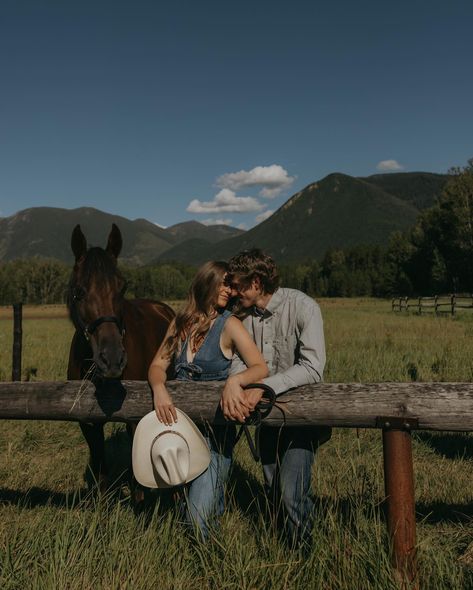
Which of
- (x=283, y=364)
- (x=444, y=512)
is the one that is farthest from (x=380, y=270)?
(x=283, y=364)

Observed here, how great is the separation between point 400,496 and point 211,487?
1.12m

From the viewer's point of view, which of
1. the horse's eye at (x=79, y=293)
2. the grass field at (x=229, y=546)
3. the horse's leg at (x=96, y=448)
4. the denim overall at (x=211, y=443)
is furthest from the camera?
the horse's leg at (x=96, y=448)

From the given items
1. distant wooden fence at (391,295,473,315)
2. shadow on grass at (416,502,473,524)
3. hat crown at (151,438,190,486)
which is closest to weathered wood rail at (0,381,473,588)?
hat crown at (151,438,190,486)

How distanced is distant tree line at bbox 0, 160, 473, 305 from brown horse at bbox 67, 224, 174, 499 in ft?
24.6

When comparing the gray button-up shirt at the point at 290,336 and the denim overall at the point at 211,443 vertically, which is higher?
the gray button-up shirt at the point at 290,336

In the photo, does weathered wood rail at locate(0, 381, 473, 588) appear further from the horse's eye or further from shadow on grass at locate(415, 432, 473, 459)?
shadow on grass at locate(415, 432, 473, 459)

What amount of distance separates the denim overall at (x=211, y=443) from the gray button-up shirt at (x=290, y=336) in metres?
0.15

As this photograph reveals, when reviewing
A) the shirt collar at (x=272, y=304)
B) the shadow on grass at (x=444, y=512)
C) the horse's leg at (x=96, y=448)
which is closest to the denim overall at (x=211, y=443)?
the shirt collar at (x=272, y=304)

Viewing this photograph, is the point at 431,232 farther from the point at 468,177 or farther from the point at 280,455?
the point at 280,455

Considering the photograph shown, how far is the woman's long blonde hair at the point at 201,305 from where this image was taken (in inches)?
121

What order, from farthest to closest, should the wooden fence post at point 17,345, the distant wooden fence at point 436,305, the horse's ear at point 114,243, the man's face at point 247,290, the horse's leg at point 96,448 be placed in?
the distant wooden fence at point 436,305
the wooden fence post at point 17,345
the horse's leg at point 96,448
the horse's ear at point 114,243
the man's face at point 247,290

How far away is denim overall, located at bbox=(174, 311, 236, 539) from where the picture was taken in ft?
9.48

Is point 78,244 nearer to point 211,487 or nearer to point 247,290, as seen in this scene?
point 247,290

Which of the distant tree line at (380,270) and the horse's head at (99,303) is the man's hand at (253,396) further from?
the distant tree line at (380,270)
